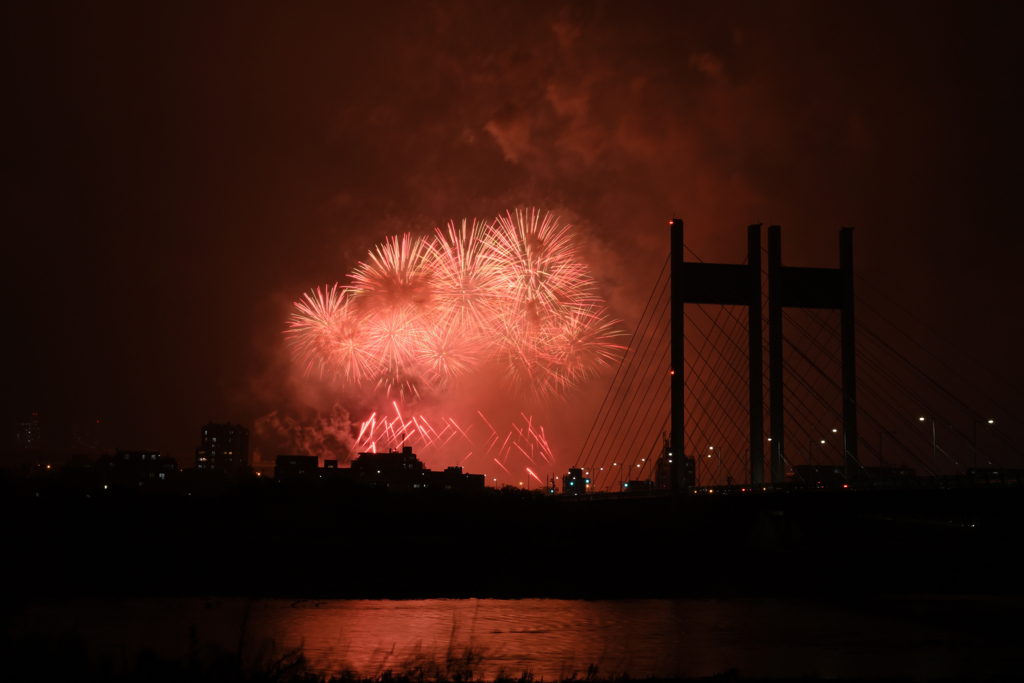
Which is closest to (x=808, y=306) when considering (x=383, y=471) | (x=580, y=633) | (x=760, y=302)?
(x=760, y=302)

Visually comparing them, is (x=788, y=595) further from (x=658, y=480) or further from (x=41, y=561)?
(x=658, y=480)

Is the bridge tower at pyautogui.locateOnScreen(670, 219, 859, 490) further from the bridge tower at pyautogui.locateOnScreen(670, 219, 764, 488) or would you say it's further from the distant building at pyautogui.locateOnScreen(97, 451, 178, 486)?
the distant building at pyautogui.locateOnScreen(97, 451, 178, 486)

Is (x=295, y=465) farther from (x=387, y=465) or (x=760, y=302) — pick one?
(x=760, y=302)

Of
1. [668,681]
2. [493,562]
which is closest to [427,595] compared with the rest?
[493,562]

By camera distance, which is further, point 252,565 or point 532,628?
point 252,565

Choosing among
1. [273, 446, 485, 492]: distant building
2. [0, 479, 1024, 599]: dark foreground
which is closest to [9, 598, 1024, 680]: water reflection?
[0, 479, 1024, 599]: dark foreground

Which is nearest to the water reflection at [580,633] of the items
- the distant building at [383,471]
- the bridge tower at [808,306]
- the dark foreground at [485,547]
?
the dark foreground at [485,547]
